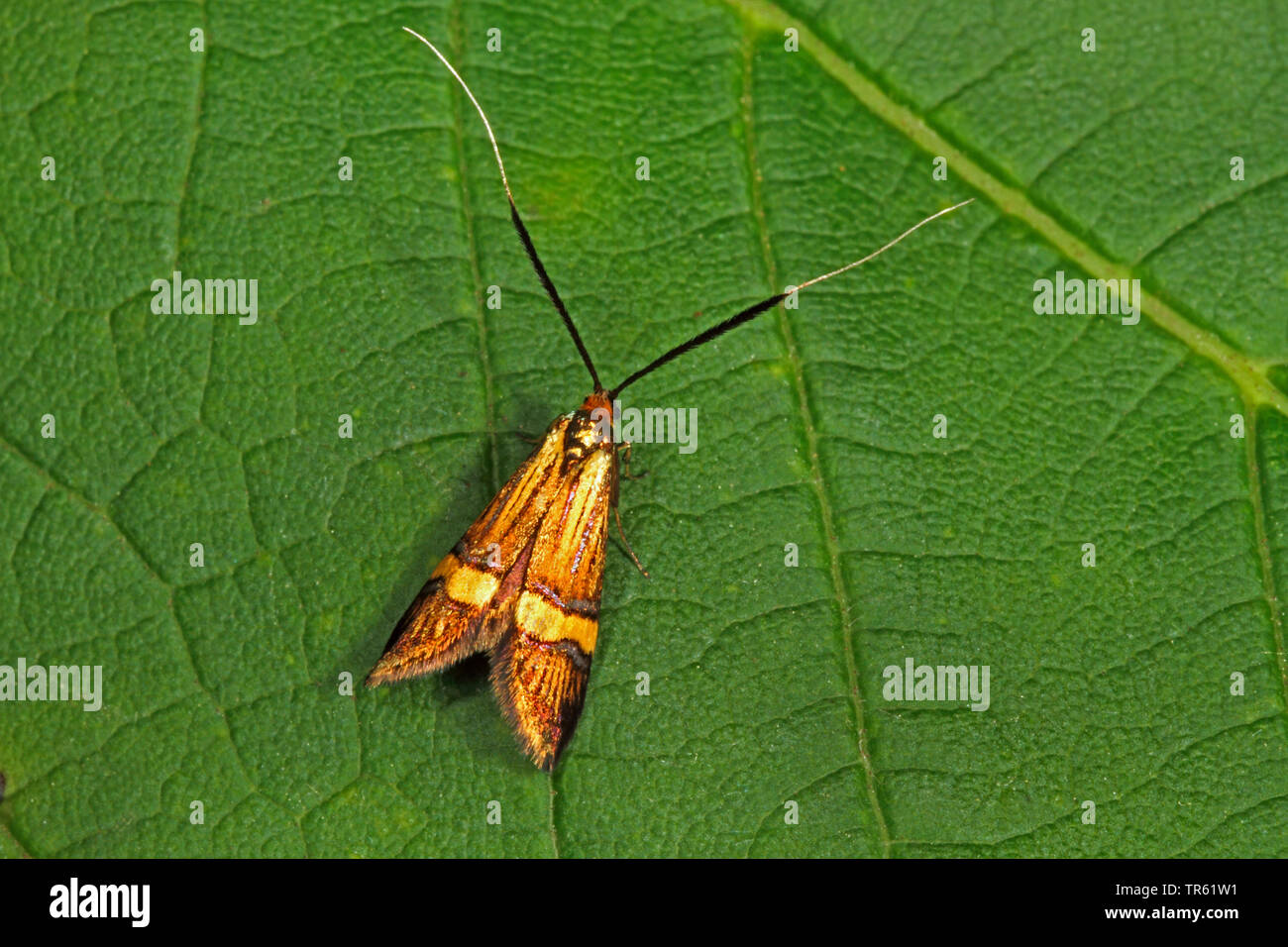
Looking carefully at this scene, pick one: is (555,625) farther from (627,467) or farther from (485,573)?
(627,467)

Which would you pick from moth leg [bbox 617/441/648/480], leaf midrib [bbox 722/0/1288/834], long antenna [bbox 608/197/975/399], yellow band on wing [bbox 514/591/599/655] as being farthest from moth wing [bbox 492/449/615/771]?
leaf midrib [bbox 722/0/1288/834]

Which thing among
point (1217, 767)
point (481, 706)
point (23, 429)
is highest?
point (23, 429)

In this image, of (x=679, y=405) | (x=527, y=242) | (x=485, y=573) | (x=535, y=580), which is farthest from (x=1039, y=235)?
(x=485, y=573)

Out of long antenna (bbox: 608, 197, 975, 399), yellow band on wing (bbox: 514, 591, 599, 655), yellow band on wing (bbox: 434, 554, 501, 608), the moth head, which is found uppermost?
long antenna (bbox: 608, 197, 975, 399)

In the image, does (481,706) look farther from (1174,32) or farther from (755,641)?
(1174,32)

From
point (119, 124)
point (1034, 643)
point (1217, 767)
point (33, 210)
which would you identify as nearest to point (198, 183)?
point (119, 124)

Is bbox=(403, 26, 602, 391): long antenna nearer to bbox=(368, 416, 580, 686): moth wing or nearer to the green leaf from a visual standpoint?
the green leaf

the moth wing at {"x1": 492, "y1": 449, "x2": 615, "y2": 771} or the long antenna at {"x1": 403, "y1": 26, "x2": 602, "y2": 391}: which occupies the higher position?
the long antenna at {"x1": 403, "y1": 26, "x2": 602, "y2": 391}
